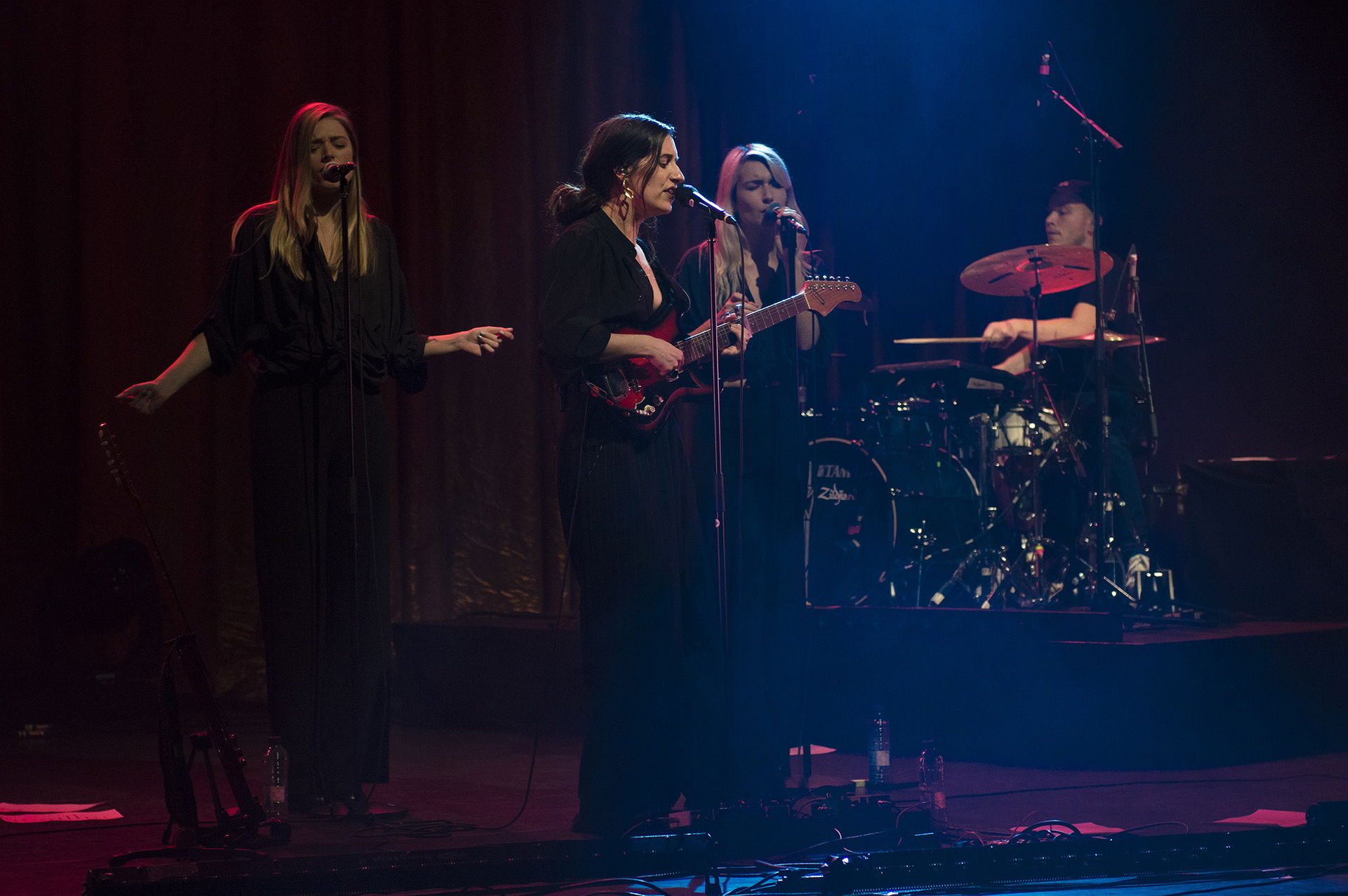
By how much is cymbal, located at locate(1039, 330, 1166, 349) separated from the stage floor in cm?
188

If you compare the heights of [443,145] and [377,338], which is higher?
[443,145]

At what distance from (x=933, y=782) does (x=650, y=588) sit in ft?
3.51

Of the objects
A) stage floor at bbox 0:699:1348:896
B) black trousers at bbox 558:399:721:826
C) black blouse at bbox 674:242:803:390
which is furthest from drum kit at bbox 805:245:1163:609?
black trousers at bbox 558:399:721:826

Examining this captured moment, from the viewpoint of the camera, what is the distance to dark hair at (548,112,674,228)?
11.4ft

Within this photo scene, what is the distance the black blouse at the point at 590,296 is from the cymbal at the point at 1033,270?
9.25ft

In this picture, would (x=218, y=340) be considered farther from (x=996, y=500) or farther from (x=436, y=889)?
(x=996, y=500)

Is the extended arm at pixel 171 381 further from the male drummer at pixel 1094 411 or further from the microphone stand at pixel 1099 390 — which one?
the male drummer at pixel 1094 411

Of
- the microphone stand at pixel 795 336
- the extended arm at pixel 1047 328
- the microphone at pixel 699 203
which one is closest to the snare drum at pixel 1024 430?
the extended arm at pixel 1047 328

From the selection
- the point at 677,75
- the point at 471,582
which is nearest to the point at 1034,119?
the point at 677,75

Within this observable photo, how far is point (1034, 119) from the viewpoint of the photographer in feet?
26.5

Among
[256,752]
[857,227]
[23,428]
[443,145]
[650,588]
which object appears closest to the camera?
[650,588]

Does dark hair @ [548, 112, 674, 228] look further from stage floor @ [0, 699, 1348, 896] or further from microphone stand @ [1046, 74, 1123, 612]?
microphone stand @ [1046, 74, 1123, 612]

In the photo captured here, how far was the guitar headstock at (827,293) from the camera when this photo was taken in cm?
377

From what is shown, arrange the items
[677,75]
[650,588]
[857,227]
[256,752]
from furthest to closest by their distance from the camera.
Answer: [857,227], [677,75], [256,752], [650,588]
